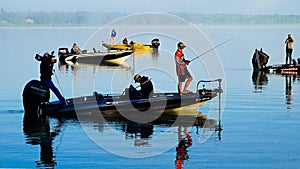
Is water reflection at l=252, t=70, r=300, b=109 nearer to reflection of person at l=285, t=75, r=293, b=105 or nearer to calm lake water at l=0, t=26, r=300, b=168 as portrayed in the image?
reflection of person at l=285, t=75, r=293, b=105

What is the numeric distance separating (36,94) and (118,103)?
2.79 meters

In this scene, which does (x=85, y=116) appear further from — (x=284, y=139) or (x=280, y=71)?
(x=280, y=71)

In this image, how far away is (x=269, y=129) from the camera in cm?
2161

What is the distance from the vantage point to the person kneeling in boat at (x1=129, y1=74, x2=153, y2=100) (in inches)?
937

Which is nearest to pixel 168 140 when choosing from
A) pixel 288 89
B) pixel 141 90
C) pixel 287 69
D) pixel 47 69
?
pixel 141 90

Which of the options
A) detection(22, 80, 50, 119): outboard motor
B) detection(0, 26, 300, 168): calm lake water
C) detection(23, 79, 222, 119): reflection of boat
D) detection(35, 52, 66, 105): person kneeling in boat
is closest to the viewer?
detection(0, 26, 300, 168): calm lake water

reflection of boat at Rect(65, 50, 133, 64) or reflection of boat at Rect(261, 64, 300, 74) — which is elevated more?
reflection of boat at Rect(65, 50, 133, 64)

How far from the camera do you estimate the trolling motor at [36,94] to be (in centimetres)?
2372

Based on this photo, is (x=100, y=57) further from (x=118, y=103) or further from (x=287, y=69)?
(x=118, y=103)

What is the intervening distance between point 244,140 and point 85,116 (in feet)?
19.5

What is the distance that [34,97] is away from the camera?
2388 cm

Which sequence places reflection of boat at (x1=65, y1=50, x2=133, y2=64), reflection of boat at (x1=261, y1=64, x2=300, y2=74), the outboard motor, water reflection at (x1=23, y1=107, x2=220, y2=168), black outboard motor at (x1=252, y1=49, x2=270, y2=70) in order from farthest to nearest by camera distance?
1. reflection of boat at (x1=65, y1=50, x2=133, y2=64)
2. black outboard motor at (x1=252, y1=49, x2=270, y2=70)
3. reflection of boat at (x1=261, y1=64, x2=300, y2=74)
4. the outboard motor
5. water reflection at (x1=23, y1=107, x2=220, y2=168)

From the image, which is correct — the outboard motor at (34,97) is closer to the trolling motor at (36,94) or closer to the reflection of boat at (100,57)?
the trolling motor at (36,94)

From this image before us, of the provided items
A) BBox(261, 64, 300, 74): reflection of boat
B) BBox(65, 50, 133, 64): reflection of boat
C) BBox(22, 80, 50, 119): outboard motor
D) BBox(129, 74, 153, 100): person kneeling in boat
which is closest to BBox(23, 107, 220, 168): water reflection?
BBox(22, 80, 50, 119): outboard motor
